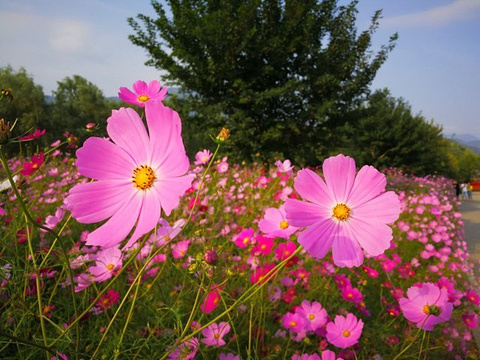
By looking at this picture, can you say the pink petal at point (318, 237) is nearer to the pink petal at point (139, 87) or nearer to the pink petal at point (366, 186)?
the pink petal at point (366, 186)

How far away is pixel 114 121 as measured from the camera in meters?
0.45

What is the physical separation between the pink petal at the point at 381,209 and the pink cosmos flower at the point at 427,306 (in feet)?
2.09

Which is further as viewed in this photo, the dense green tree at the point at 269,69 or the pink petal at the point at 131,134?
the dense green tree at the point at 269,69

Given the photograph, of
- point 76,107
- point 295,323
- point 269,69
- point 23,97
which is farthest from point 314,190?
point 76,107

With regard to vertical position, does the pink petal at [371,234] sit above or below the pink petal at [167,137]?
below

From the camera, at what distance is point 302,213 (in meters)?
0.49

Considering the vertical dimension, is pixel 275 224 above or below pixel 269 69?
below

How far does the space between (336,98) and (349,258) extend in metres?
8.96

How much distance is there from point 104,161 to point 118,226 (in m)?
0.10

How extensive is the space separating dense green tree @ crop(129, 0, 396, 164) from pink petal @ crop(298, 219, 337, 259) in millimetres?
7608

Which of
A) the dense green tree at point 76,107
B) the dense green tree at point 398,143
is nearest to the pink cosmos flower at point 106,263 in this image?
the dense green tree at point 398,143

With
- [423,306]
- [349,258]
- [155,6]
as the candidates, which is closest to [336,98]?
[155,6]

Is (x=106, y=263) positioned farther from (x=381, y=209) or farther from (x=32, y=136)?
(x=381, y=209)

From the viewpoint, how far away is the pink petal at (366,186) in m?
0.51
